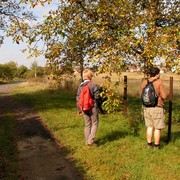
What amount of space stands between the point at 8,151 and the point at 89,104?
7.66ft

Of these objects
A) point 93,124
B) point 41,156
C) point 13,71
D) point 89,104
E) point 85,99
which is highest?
point 13,71

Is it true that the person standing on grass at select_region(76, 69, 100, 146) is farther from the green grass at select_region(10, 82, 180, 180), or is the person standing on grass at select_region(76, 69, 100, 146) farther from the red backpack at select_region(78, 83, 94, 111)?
the green grass at select_region(10, 82, 180, 180)

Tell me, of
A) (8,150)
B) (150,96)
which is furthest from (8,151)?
(150,96)

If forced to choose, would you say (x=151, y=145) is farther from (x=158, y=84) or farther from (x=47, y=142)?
(x=47, y=142)

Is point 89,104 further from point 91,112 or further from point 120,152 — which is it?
point 120,152

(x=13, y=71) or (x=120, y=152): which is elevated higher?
(x=13, y=71)

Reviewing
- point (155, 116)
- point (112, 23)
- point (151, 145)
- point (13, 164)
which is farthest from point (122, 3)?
point (13, 164)

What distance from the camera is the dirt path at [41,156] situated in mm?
5555

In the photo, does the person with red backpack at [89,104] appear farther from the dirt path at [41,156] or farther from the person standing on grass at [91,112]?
the dirt path at [41,156]

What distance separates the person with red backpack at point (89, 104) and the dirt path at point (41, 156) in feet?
2.66

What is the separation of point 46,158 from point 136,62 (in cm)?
423

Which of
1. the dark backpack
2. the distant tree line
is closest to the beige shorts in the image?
the dark backpack

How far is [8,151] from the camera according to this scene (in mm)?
7152

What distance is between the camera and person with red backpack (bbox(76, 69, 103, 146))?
22.9 ft
